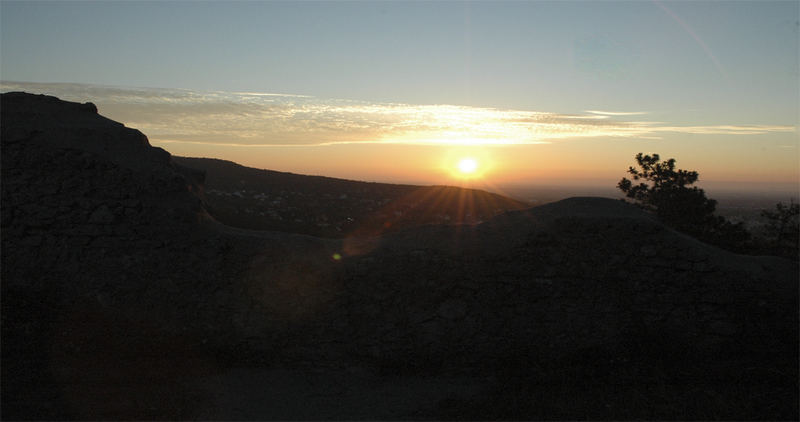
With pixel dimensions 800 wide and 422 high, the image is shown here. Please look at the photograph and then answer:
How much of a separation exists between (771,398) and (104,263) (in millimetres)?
8483

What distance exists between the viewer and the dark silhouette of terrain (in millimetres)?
5629

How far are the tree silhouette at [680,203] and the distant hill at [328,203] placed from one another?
5284 mm

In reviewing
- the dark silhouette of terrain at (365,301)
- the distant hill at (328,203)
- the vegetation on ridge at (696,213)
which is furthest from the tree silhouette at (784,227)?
the distant hill at (328,203)

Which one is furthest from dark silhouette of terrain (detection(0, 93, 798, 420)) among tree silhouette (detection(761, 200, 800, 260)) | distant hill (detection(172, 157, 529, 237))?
distant hill (detection(172, 157, 529, 237))

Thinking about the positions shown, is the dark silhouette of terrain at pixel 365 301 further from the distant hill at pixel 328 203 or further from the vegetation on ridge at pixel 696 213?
the distant hill at pixel 328 203

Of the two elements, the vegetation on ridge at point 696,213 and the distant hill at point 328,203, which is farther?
the distant hill at point 328,203

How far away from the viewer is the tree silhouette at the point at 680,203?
10.4 metres

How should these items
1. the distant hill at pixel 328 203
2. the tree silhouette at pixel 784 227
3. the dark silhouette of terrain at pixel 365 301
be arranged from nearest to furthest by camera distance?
the dark silhouette of terrain at pixel 365 301 → the tree silhouette at pixel 784 227 → the distant hill at pixel 328 203

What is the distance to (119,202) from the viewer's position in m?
6.02

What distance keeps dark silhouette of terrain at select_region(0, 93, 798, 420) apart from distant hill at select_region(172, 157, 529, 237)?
690cm

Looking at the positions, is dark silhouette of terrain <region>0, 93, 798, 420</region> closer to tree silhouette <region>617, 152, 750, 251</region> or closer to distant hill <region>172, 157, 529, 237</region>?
tree silhouette <region>617, 152, 750, 251</region>

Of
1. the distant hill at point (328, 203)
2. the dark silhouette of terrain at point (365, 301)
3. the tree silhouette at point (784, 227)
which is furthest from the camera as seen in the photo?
the distant hill at point (328, 203)

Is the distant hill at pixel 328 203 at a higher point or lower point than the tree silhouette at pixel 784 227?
lower

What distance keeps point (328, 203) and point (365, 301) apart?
57.8 ft
